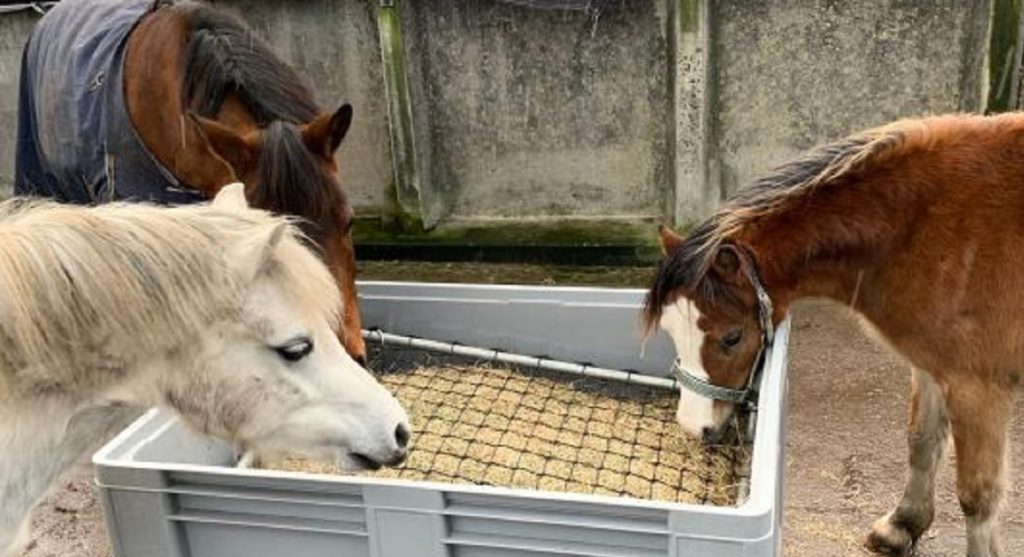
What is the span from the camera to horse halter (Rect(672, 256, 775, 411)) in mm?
2283

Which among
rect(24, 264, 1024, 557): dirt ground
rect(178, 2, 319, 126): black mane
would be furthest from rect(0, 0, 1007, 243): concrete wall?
rect(178, 2, 319, 126): black mane

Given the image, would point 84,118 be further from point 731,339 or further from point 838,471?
point 838,471

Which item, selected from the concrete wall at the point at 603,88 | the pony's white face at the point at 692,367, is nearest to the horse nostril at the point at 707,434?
the pony's white face at the point at 692,367

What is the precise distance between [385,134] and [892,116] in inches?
92.3

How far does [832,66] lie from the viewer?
414 centimetres

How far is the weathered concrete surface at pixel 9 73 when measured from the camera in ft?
15.7

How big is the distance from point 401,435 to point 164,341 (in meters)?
0.45

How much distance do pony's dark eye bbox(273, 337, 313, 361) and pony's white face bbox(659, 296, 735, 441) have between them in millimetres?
983

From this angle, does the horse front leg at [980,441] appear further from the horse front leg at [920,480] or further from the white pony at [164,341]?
the white pony at [164,341]

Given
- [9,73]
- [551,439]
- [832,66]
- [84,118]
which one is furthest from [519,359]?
[9,73]

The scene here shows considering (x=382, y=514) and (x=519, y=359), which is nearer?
(x=382, y=514)

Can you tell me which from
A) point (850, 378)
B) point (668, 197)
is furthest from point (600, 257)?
point (850, 378)

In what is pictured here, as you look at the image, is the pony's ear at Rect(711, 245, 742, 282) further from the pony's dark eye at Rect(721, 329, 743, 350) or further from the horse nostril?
the horse nostril

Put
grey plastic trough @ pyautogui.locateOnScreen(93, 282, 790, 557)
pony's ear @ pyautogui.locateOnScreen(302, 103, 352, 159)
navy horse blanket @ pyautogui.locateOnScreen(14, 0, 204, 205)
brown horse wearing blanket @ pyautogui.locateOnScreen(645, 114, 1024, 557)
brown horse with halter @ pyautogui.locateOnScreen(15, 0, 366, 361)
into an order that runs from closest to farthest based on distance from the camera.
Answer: grey plastic trough @ pyautogui.locateOnScreen(93, 282, 790, 557) → brown horse wearing blanket @ pyautogui.locateOnScreen(645, 114, 1024, 557) → brown horse with halter @ pyautogui.locateOnScreen(15, 0, 366, 361) → pony's ear @ pyautogui.locateOnScreen(302, 103, 352, 159) → navy horse blanket @ pyautogui.locateOnScreen(14, 0, 204, 205)
